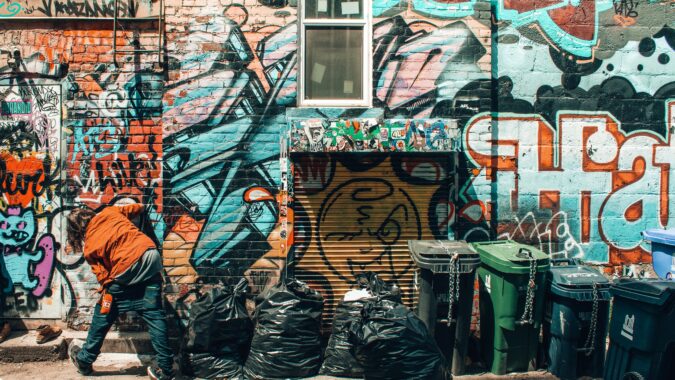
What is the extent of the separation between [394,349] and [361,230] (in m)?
1.62

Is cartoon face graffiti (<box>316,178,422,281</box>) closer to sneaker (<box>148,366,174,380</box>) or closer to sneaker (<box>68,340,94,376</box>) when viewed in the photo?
sneaker (<box>148,366,174,380</box>)

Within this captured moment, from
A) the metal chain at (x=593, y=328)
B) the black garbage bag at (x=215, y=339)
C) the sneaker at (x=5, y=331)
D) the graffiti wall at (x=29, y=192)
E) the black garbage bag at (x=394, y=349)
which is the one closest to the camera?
the black garbage bag at (x=394, y=349)

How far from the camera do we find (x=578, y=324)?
5297mm

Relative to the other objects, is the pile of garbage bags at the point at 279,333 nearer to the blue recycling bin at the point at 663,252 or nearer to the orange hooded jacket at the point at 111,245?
the orange hooded jacket at the point at 111,245

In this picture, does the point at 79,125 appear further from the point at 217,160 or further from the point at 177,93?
the point at 217,160

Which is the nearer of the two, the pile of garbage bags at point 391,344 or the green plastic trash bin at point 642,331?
the green plastic trash bin at point 642,331

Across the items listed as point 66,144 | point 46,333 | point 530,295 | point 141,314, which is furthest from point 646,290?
point 66,144

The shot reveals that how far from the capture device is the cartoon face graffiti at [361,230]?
20.7 ft

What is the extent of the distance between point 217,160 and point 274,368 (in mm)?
2197

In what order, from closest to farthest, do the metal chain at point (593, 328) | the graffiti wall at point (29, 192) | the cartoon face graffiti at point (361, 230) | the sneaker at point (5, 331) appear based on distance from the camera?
the metal chain at point (593, 328)
the sneaker at point (5, 331)
the cartoon face graffiti at point (361, 230)
the graffiti wall at point (29, 192)

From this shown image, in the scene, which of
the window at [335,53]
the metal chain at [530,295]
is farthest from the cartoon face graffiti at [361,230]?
the metal chain at [530,295]

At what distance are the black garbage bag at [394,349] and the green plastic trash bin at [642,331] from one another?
1.38 meters

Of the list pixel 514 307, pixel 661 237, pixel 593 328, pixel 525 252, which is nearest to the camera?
pixel 593 328

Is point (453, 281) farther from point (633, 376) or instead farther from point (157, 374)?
point (157, 374)
